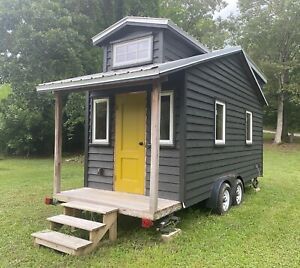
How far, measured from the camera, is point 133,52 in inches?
253

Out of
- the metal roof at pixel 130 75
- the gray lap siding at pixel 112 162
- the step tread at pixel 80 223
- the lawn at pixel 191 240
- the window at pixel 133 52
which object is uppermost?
the window at pixel 133 52

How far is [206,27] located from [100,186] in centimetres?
1782

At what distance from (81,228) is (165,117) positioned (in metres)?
2.37

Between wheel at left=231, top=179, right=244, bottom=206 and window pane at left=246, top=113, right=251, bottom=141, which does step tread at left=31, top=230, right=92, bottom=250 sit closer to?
wheel at left=231, top=179, right=244, bottom=206

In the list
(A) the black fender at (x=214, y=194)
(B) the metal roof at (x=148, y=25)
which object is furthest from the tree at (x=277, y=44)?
(A) the black fender at (x=214, y=194)

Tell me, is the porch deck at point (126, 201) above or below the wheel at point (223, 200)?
above

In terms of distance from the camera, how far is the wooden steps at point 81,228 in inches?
163

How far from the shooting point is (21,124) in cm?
1803

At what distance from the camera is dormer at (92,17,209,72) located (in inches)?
237

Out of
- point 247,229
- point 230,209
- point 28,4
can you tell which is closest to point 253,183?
point 230,209

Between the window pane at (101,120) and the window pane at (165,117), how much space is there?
140cm

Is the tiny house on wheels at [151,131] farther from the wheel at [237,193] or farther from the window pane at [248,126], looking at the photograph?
the window pane at [248,126]

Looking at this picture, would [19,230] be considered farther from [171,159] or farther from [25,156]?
[25,156]

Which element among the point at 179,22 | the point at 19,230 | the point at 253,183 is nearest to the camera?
the point at 19,230
